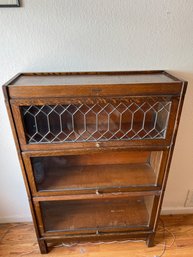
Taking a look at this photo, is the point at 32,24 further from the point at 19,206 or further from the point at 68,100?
the point at 19,206

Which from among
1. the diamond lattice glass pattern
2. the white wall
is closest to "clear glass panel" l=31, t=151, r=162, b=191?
the diamond lattice glass pattern

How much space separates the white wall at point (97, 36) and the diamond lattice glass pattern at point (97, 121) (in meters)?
0.26

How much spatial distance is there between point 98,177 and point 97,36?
763 millimetres

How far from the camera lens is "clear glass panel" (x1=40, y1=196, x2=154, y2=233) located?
123 centimetres

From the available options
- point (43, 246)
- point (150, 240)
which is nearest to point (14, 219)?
point (43, 246)

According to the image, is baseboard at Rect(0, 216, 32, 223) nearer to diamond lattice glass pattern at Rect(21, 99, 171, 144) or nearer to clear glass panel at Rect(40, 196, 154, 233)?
clear glass panel at Rect(40, 196, 154, 233)

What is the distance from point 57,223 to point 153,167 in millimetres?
720

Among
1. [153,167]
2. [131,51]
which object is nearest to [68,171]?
[153,167]

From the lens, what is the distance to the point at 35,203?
A: 1.06m

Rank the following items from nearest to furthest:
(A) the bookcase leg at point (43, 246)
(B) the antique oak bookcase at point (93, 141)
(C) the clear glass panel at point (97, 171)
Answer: (B) the antique oak bookcase at point (93, 141)
(C) the clear glass panel at point (97, 171)
(A) the bookcase leg at point (43, 246)

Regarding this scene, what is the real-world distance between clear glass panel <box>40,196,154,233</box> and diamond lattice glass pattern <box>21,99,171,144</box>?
0.49 m

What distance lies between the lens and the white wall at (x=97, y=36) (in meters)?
0.91

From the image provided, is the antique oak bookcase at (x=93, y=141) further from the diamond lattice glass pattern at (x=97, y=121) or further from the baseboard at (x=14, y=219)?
the baseboard at (x=14, y=219)

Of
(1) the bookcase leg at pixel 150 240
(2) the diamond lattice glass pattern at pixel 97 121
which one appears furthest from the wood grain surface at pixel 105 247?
(2) the diamond lattice glass pattern at pixel 97 121
